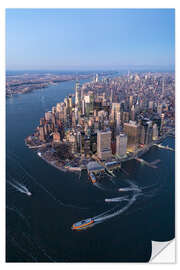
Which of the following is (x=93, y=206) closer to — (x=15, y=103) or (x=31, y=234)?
(x=31, y=234)

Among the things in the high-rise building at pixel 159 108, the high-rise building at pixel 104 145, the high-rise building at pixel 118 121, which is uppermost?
the high-rise building at pixel 159 108

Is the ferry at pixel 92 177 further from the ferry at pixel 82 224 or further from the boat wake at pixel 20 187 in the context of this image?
the boat wake at pixel 20 187

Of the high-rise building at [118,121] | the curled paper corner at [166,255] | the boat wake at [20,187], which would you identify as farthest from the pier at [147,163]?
the curled paper corner at [166,255]

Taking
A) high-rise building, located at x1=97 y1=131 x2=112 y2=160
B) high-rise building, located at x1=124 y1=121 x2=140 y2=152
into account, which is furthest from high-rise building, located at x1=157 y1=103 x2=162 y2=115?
high-rise building, located at x1=97 y1=131 x2=112 y2=160

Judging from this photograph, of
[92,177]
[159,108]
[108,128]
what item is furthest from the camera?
[159,108]

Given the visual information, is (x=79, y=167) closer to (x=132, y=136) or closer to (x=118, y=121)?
(x=132, y=136)

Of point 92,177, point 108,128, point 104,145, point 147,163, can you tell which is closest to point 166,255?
point 92,177
